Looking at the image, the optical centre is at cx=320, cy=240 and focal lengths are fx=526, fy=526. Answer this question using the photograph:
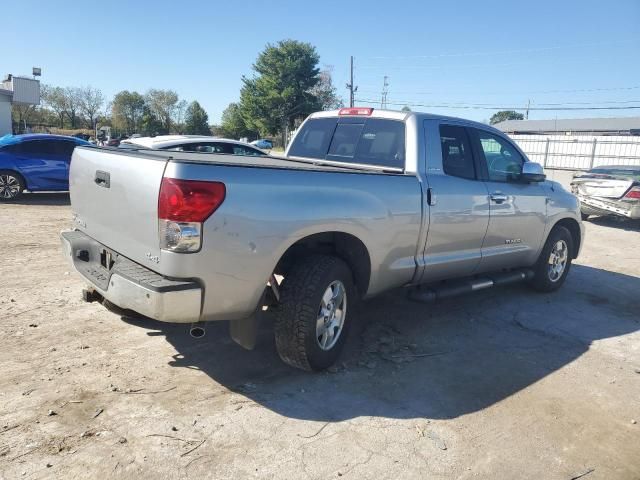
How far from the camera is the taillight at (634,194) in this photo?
476 inches

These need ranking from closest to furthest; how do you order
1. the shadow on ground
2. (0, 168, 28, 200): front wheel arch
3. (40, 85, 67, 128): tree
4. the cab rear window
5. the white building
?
the cab rear window → (0, 168, 28, 200): front wheel arch → the shadow on ground → the white building → (40, 85, 67, 128): tree

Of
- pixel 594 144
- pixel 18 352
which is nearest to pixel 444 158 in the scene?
pixel 18 352

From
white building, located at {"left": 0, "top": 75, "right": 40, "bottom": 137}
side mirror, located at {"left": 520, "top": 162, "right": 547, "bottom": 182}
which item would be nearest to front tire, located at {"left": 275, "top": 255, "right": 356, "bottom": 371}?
side mirror, located at {"left": 520, "top": 162, "right": 547, "bottom": 182}

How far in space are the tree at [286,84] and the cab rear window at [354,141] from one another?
59229 millimetres

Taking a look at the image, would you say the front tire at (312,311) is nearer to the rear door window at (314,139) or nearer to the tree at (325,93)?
the rear door window at (314,139)

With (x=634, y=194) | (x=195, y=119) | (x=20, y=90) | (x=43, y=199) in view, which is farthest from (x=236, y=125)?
(x=634, y=194)

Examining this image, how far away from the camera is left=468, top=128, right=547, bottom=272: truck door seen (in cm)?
532

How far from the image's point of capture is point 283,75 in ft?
209

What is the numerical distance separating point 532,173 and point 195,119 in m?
84.1

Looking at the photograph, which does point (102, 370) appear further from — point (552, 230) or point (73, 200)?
point (552, 230)

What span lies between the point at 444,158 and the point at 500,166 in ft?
3.51

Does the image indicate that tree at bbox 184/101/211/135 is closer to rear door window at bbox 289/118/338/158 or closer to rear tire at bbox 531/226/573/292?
rear door window at bbox 289/118/338/158

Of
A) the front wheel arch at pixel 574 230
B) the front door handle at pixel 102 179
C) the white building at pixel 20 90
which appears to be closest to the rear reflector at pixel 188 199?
the front door handle at pixel 102 179

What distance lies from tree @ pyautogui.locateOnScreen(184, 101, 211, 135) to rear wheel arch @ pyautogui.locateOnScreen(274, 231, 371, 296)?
83076 millimetres
